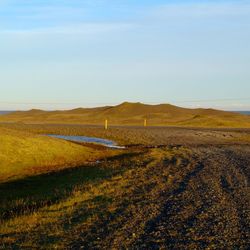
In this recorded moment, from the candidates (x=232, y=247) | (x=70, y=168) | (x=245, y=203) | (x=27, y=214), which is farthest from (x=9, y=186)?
(x=232, y=247)

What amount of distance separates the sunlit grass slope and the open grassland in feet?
6.80

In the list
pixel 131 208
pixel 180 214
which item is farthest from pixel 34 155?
pixel 180 214

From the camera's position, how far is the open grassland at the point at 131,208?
31.6 ft

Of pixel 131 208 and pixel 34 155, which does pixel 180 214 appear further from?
pixel 34 155

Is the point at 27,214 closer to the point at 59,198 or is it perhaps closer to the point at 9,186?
the point at 59,198

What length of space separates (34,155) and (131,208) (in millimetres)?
16682

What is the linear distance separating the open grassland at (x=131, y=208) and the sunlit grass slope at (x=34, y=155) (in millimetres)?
2073

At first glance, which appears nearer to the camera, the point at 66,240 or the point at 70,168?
the point at 66,240

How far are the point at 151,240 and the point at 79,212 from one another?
3329 millimetres

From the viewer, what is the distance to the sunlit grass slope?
24783 mm

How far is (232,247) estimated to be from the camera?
359 inches

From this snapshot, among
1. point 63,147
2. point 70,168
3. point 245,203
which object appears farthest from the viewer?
point 63,147

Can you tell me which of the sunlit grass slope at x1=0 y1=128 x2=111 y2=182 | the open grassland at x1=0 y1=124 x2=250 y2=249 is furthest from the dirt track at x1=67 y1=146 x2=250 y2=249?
the sunlit grass slope at x1=0 y1=128 x2=111 y2=182

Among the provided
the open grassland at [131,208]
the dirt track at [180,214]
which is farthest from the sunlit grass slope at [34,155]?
the dirt track at [180,214]
